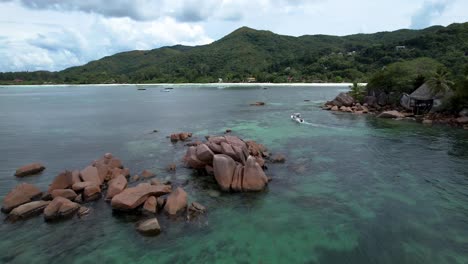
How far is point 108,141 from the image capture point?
3559cm

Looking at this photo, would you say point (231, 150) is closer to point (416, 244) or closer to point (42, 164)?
point (416, 244)

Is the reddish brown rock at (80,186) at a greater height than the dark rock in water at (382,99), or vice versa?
the dark rock in water at (382,99)

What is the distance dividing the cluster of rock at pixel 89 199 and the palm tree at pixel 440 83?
45.2 m

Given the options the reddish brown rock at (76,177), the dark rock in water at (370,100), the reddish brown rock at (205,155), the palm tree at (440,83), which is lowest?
the reddish brown rock at (76,177)

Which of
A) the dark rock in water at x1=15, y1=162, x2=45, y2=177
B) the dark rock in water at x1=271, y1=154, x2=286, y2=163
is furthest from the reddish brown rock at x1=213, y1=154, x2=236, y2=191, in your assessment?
the dark rock in water at x1=15, y1=162, x2=45, y2=177

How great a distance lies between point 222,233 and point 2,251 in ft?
32.9

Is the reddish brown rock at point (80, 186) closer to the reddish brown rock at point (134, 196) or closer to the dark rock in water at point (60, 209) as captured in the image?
the dark rock in water at point (60, 209)

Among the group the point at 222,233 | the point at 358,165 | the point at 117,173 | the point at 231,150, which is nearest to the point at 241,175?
the point at 231,150

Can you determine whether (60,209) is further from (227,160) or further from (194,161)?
(227,160)

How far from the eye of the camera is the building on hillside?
45.2 meters

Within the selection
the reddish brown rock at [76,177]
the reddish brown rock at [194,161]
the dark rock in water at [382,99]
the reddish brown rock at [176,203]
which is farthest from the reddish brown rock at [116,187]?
the dark rock in water at [382,99]

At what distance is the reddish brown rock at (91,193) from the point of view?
1812 cm

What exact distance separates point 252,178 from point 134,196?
745 centimetres

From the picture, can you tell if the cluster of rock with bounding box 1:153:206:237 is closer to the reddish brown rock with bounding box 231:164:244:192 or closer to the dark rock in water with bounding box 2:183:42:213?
the dark rock in water with bounding box 2:183:42:213
